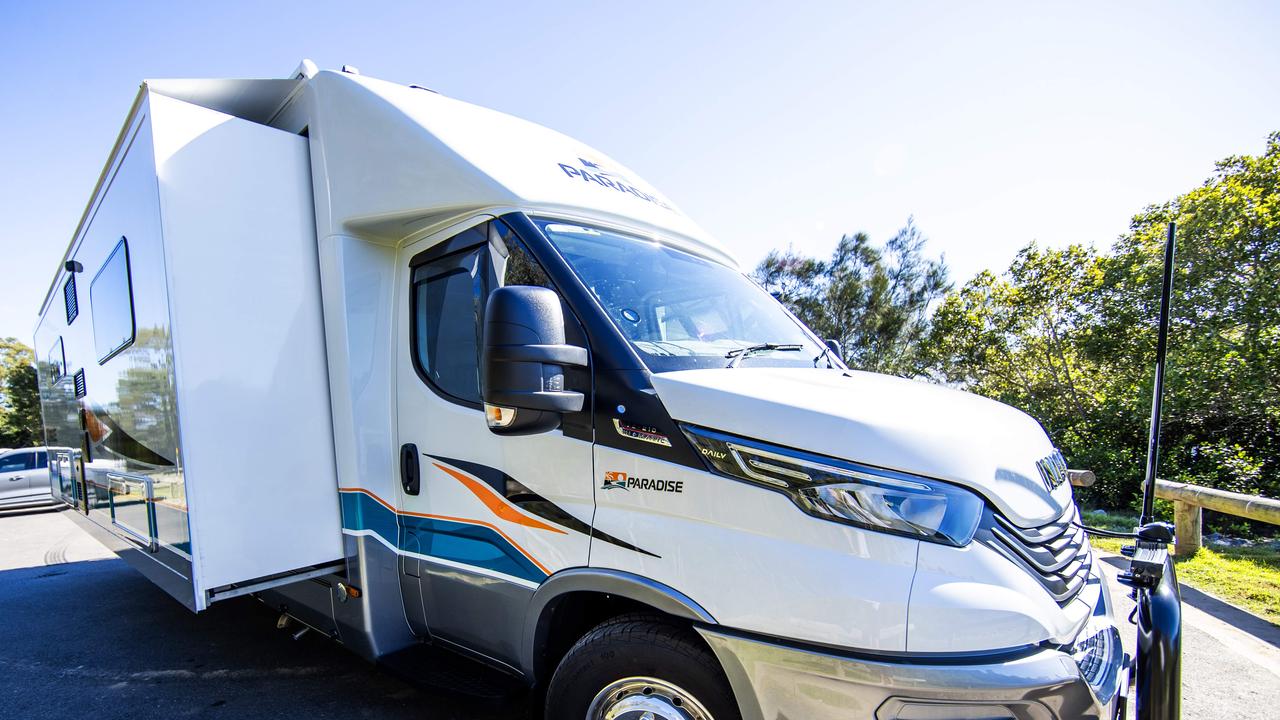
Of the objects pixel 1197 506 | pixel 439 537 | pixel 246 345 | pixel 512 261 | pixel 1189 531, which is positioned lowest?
pixel 1189 531

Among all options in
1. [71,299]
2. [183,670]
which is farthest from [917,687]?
[71,299]

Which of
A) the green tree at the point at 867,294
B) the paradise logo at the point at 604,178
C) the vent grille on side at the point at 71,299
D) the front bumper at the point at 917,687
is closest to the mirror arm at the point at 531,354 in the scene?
the front bumper at the point at 917,687

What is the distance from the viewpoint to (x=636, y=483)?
216 cm

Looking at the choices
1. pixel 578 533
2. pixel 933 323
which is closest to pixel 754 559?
pixel 578 533

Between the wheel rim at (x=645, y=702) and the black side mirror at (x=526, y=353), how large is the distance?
978 millimetres

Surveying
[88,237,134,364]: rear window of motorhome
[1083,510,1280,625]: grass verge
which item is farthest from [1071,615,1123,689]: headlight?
[88,237,134,364]: rear window of motorhome

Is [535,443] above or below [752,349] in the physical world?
below

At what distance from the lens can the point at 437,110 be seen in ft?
9.91

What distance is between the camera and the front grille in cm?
180

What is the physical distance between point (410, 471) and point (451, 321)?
2.50ft

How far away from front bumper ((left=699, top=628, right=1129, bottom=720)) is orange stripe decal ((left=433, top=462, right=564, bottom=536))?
927 millimetres

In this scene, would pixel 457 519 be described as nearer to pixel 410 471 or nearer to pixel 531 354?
pixel 410 471

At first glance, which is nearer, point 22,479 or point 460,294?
point 460,294

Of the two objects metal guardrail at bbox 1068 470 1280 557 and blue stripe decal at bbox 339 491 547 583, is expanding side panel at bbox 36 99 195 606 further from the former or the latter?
metal guardrail at bbox 1068 470 1280 557
